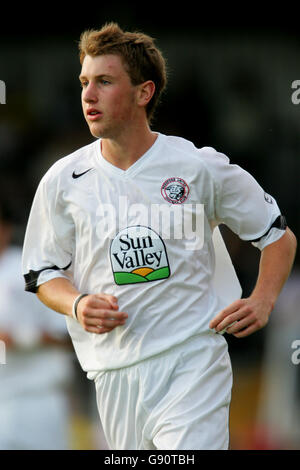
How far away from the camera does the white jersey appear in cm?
445

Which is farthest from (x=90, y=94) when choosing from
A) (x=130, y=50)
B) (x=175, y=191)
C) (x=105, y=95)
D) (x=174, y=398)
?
(x=174, y=398)

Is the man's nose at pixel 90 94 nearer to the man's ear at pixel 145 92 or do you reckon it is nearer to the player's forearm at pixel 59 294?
the man's ear at pixel 145 92

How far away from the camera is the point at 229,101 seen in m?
13.2

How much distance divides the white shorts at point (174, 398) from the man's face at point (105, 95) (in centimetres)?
122

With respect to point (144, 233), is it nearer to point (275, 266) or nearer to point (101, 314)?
point (101, 314)

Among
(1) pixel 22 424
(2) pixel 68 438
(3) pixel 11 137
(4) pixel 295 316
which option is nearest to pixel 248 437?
(4) pixel 295 316

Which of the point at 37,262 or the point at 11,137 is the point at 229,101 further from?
the point at 37,262

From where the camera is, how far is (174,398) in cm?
437

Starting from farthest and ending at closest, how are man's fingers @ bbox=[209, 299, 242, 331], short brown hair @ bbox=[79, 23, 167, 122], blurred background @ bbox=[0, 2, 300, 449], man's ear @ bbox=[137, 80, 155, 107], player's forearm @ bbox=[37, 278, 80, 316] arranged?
blurred background @ bbox=[0, 2, 300, 449] < man's ear @ bbox=[137, 80, 155, 107] < short brown hair @ bbox=[79, 23, 167, 122] < player's forearm @ bbox=[37, 278, 80, 316] < man's fingers @ bbox=[209, 299, 242, 331]

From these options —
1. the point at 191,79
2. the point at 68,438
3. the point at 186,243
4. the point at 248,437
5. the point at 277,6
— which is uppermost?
the point at 277,6

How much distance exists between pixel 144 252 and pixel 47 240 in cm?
58

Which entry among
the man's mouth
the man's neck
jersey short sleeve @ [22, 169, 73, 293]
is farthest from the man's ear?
jersey short sleeve @ [22, 169, 73, 293]

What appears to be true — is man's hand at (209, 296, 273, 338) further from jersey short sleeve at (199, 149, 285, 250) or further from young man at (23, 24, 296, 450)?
jersey short sleeve at (199, 149, 285, 250)

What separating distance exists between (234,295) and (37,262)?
1.12m
